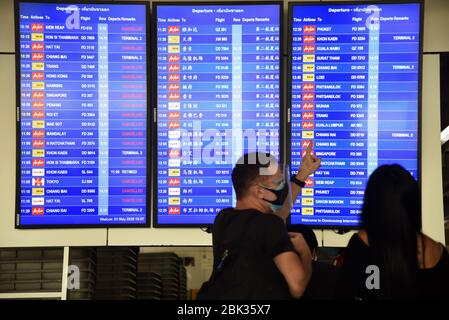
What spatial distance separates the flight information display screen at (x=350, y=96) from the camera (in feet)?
12.2

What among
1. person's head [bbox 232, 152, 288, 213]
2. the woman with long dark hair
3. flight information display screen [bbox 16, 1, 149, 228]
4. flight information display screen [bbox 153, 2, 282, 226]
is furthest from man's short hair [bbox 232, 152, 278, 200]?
flight information display screen [bbox 16, 1, 149, 228]

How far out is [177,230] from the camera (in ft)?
12.4

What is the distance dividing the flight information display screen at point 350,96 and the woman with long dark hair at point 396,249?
131 cm

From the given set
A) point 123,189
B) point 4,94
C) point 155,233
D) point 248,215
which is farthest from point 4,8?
point 248,215

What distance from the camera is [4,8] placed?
3.94 meters

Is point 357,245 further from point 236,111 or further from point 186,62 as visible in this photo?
point 186,62

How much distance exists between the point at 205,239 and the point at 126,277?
77 centimetres

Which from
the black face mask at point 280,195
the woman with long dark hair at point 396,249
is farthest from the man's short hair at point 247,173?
the woman with long dark hair at point 396,249

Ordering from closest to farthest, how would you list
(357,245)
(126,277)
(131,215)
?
1. (357,245)
2. (131,215)
3. (126,277)

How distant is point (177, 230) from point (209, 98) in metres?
0.77

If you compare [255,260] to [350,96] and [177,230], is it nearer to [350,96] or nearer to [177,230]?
[177,230]

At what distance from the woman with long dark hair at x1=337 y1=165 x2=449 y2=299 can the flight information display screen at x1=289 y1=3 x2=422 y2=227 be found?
131 cm

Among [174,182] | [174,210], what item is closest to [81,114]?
[174,182]

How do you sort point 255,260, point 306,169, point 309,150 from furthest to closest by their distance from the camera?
point 309,150
point 306,169
point 255,260
